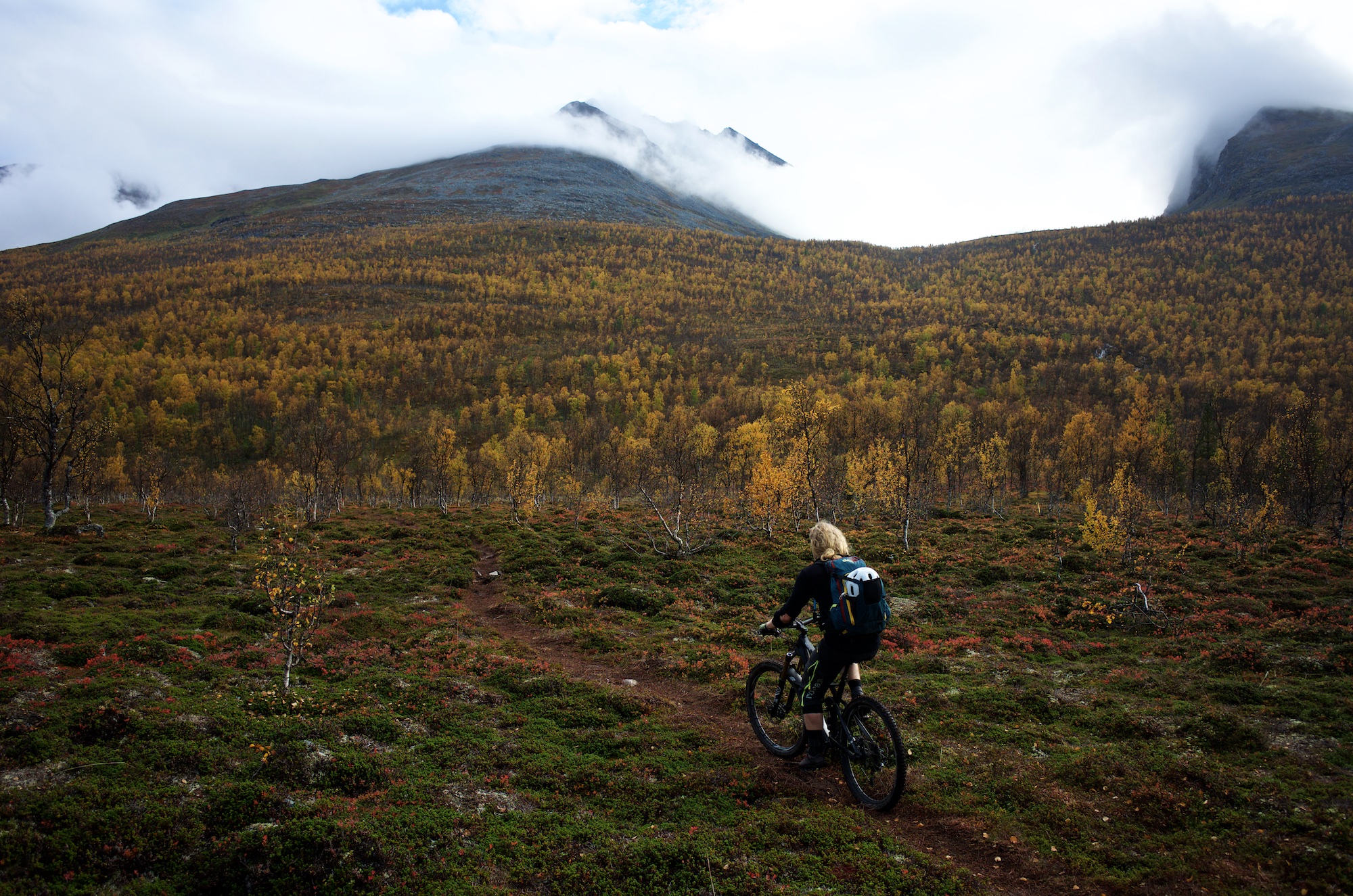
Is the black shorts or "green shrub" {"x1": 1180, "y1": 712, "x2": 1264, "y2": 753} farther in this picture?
"green shrub" {"x1": 1180, "y1": 712, "x2": 1264, "y2": 753}

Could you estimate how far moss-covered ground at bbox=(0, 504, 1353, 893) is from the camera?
20.5 ft

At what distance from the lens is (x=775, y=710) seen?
31.5 feet

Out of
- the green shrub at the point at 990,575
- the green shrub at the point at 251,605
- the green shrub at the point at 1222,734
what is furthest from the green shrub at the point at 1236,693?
the green shrub at the point at 251,605

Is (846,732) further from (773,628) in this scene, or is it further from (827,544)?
(827,544)

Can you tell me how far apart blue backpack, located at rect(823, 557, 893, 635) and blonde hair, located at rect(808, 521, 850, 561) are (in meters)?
0.50

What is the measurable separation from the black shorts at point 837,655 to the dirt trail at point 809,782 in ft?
5.21

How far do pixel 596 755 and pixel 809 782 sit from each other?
12.4ft

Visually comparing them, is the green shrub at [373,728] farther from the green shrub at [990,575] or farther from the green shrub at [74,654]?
the green shrub at [990,575]

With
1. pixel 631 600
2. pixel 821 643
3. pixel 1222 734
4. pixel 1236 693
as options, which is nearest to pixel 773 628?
pixel 821 643

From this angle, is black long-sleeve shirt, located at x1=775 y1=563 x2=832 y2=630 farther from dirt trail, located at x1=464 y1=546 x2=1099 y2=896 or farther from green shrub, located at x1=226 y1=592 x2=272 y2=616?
green shrub, located at x1=226 y1=592 x2=272 y2=616

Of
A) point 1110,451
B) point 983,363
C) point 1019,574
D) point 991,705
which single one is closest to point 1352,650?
point 991,705

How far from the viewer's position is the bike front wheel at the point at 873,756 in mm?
7512

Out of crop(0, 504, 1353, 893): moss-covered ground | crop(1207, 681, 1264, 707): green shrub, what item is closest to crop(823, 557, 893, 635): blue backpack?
crop(0, 504, 1353, 893): moss-covered ground

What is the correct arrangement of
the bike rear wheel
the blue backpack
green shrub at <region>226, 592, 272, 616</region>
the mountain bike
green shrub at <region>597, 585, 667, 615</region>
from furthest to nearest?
green shrub at <region>597, 585, 667, 615</region> → green shrub at <region>226, 592, 272, 616</region> → the bike rear wheel → the mountain bike → the blue backpack
